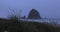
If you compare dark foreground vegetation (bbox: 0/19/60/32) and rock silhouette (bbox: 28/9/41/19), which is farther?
rock silhouette (bbox: 28/9/41/19)

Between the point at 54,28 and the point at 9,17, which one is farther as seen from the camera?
the point at 9,17

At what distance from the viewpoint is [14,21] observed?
34.6 feet

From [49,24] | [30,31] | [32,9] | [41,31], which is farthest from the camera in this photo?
[32,9]

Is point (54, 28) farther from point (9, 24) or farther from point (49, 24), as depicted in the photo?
point (9, 24)

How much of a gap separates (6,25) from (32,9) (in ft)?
12.9

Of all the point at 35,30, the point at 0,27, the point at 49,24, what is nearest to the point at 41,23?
the point at 49,24

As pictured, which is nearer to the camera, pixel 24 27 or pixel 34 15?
pixel 24 27

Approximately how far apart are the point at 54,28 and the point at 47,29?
359mm

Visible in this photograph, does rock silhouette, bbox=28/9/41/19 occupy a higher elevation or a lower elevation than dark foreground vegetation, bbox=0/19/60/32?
higher

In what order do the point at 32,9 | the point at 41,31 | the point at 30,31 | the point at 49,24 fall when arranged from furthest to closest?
the point at 32,9 → the point at 49,24 → the point at 41,31 → the point at 30,31

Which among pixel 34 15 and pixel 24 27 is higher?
pixel 34 15

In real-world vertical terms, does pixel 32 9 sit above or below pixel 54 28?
above

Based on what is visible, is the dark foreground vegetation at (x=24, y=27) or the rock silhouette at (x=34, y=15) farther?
the rock silhouette at (x=34, y=15)

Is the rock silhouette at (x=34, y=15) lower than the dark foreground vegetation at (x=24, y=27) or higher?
higher
